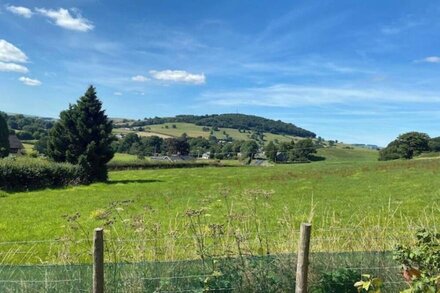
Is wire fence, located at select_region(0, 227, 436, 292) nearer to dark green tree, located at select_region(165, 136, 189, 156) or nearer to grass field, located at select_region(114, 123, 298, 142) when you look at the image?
dark green tree, located at select_region(165, 136, 189, 156)

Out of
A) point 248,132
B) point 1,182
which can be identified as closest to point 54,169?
point 1,182

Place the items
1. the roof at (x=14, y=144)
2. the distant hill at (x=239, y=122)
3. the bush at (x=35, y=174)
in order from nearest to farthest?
the bush at (x=35, y=174) < the roof at (x=14, y=144) < the distant hill at (x=239, y=122)

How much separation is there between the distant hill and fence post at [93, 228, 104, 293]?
157159 mm

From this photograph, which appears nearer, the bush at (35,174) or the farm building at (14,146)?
the bush at (35,174)

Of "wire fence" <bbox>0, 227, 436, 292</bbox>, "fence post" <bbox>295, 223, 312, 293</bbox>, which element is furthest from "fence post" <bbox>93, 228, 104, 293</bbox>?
"fence post" <bbox>295, 223, 312, 293</bbox>

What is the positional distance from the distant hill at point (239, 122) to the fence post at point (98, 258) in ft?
516

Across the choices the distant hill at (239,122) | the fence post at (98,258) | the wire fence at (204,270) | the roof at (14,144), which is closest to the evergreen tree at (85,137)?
the wire fence at (204,270)

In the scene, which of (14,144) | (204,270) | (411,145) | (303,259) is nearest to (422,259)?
(303,259)

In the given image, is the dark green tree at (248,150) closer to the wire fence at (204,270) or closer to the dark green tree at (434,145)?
the dark green tree at (434,145)

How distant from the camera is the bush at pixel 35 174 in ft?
102

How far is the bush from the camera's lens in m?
31.0

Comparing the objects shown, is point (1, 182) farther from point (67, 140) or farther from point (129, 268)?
point (129, 268)

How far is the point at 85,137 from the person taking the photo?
37.2 m

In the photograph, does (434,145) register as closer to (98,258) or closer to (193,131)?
(193,131)
